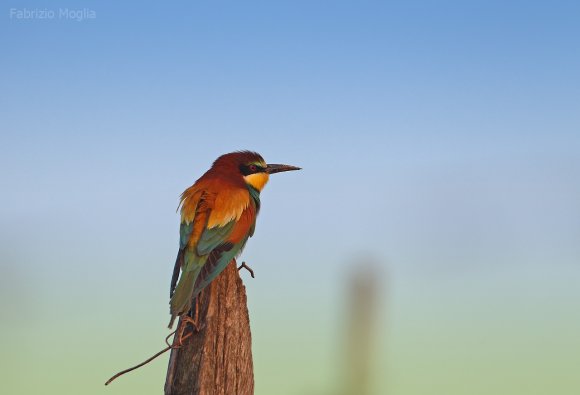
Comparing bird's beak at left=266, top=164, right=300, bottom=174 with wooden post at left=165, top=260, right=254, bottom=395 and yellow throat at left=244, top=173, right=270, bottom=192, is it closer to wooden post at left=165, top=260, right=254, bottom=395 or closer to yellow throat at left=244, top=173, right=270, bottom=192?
yellow throat at left=244, top=173, right=270, bottom=192

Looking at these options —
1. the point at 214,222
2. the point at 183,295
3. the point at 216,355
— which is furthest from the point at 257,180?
the point at 216,355

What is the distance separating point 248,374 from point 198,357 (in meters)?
0.35

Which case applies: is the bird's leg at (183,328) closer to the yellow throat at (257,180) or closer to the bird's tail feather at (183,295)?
the bird's tail feather at (183,295)

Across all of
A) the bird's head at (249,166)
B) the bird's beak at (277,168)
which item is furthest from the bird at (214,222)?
the bird's beak at (277,168)

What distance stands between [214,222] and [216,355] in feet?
4.44

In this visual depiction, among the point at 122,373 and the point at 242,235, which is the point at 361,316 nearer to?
the point at 242,235

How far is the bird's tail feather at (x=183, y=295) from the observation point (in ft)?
13.7

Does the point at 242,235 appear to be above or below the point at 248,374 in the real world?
above

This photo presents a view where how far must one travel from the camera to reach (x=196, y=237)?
494cm

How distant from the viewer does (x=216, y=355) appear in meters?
3.89

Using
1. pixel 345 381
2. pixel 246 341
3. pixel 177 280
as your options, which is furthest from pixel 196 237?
pixel 345 381

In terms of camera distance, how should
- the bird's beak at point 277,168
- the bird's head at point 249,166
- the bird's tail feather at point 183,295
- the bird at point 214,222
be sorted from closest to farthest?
1. the bird's tail feather at point 183,295
2. the bird at point 214,222
3. the bird's head at point 249,166
4. the bird's beak at point 277,168

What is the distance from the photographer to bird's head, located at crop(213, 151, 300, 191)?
580cm

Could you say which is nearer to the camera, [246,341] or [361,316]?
[246,341]
